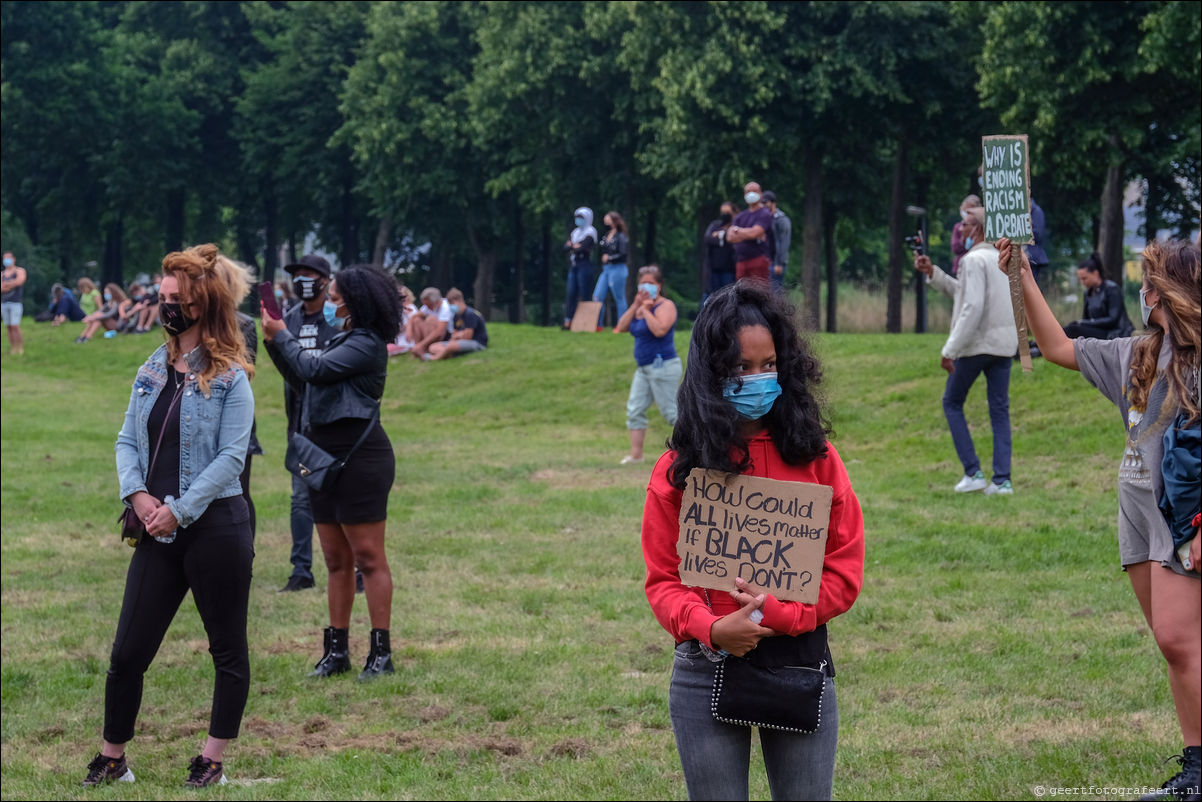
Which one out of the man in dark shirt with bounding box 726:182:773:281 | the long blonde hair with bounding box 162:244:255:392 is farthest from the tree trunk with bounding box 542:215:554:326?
the long blonde hair with bounding box 162:244:255:392

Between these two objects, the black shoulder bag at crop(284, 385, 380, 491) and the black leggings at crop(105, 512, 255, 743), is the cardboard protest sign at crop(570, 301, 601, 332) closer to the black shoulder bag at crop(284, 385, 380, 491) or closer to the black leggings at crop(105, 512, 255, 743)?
the black shoulder bag at crop(284, 385, 380, 491)

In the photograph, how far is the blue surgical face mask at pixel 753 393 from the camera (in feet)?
12.0

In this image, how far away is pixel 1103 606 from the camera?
8734 mm

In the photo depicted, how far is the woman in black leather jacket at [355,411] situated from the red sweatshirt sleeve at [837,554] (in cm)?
432

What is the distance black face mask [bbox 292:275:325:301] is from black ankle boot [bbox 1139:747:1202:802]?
5.30 m

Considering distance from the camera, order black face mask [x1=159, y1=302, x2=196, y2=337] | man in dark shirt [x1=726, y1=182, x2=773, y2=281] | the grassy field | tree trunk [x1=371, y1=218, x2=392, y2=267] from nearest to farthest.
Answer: black face mask [x1=159, y1=302, x2=196, y2=337]
the grassy field
man in dark shirt [x1=726, y1=182, x2=773, y2=281]
tree trunk [x1=371, y1=218, x2=392, y2=267]

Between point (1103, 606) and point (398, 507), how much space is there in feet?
24.6

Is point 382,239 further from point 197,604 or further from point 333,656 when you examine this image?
point 197,604

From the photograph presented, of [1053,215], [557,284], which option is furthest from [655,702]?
[557,284]

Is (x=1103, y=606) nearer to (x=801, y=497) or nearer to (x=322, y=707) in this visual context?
(x=322, y=707)

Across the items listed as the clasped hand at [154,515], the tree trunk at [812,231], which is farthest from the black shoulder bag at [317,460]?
the tree trunk at [812,231]

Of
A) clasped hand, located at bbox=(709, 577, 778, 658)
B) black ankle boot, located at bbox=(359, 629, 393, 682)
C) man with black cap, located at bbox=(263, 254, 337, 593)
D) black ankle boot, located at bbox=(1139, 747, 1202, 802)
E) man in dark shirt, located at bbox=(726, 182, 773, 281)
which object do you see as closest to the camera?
clasped hand, located at bbox=(709, 577, 778, 658)

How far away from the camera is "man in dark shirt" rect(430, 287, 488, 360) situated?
28.0 metres

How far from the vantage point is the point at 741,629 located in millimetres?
3562
